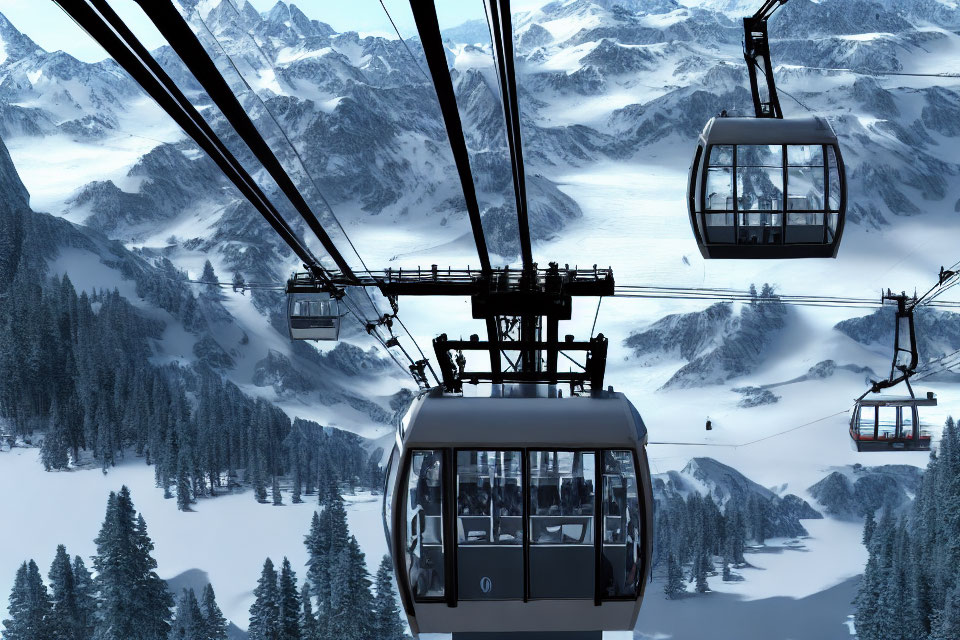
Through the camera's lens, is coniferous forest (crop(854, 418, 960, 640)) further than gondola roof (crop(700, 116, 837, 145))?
Yes

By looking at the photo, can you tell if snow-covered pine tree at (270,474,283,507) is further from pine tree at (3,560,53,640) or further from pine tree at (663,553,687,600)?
pine tree at (663,553,687,600)

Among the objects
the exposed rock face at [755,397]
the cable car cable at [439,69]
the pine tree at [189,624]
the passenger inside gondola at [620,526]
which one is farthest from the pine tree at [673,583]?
the cable car cable at [439,69]

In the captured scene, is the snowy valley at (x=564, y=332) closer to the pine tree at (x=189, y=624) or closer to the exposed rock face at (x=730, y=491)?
the exposed rock face at (x=730, y=491)

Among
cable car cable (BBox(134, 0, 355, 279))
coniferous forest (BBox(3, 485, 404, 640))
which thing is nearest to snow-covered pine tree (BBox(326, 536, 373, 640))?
coniferous forest (BBox(3, 485, 404, 640))

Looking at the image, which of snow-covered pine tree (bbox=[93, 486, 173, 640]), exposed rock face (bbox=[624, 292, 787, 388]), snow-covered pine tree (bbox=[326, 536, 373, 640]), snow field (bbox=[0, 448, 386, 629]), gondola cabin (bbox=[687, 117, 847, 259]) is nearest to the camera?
gondola cabin (bbox=[687, 117, 847, 259])

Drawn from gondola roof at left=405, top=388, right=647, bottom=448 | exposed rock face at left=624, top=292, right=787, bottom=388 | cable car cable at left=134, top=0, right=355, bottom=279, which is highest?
exposed rock face at left=624, top=292, right=787, bottom=388

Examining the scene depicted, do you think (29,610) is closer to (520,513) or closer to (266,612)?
(266,612)
